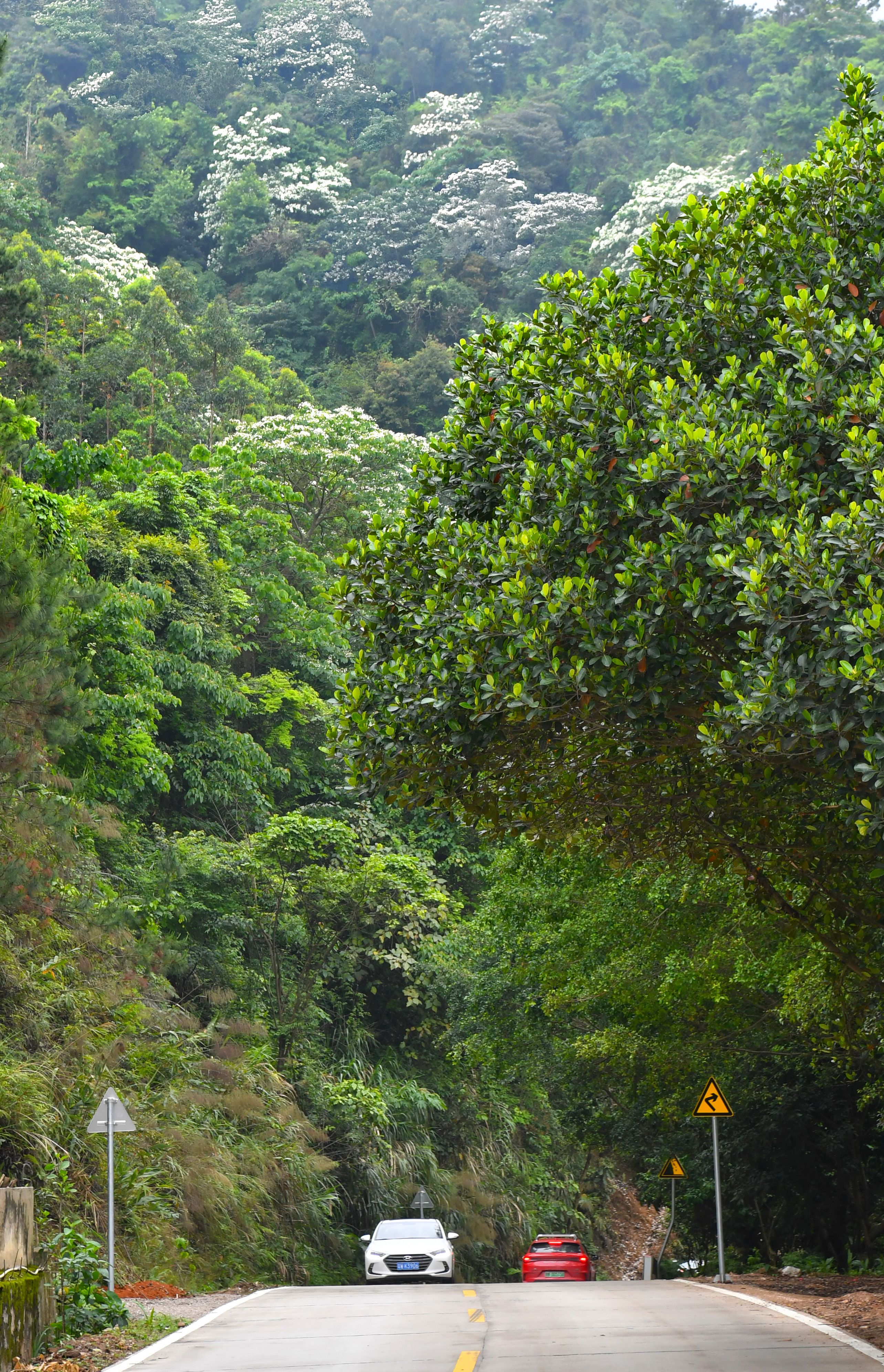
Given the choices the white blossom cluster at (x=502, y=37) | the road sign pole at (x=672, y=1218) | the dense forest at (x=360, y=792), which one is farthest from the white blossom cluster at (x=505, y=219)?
the road sign pole at (x=672, y=1218)

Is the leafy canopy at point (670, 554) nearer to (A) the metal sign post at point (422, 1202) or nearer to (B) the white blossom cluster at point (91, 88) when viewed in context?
(A) the metal sign post at point (422, 1202)

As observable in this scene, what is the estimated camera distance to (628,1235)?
4447 cm

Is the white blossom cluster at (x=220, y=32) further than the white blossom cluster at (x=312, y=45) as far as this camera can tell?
No

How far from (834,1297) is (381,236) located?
173ft

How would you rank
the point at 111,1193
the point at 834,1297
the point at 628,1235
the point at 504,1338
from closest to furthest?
the point at 504,1338 < the point at 111,1193 < the point at 834,1297 < the point at 628,1235

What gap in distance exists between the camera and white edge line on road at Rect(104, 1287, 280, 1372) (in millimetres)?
9625

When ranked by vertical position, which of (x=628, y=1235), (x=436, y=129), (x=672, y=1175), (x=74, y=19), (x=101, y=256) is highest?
(x=74, y=19)

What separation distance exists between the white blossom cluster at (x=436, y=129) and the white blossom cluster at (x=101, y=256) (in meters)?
21.2

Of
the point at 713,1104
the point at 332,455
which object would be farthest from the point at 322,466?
the point at 713,1104

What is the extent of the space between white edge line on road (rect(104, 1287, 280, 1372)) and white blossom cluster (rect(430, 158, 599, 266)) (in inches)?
2013

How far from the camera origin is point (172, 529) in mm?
30984

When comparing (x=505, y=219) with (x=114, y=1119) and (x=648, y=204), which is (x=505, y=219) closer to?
(x=648, y=204)

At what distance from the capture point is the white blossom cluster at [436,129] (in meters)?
68.6

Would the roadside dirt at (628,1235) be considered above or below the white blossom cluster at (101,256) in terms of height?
below
